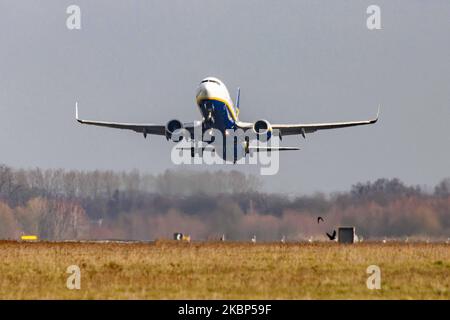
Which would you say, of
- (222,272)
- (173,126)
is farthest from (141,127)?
(222,272)

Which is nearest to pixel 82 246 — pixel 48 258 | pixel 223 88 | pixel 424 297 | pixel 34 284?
pixel 48 258

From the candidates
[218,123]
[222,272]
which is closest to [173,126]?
[218,123]

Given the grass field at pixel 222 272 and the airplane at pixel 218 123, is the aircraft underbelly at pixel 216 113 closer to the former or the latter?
the airplane at pixel 218 123

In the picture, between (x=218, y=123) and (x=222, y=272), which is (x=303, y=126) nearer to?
(x=218, y=123)

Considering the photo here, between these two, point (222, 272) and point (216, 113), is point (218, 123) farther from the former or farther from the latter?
point (222, 272)

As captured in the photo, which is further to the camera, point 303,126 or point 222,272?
point 303,126

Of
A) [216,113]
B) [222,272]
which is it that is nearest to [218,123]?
[216,113]

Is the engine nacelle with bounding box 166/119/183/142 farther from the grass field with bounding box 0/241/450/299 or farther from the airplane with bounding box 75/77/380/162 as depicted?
the grass field with bounding box 0/241/450/299

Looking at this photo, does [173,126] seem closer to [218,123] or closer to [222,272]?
[218,123]

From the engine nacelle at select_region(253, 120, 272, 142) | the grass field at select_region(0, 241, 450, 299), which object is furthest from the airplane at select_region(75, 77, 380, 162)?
the grass field at select_region(0, 241, 450, 299)

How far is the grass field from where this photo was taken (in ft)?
114

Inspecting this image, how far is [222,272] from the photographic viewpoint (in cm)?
4259

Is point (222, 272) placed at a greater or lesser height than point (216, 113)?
lesser
